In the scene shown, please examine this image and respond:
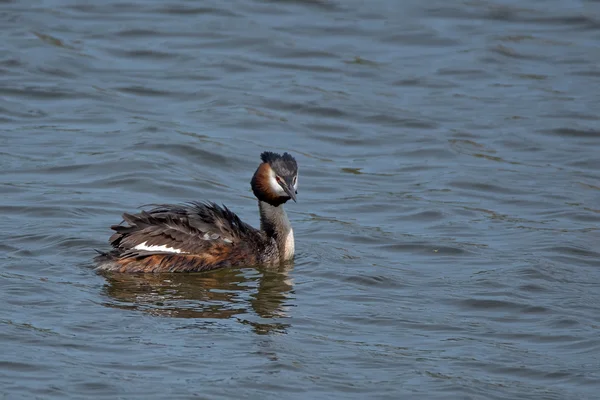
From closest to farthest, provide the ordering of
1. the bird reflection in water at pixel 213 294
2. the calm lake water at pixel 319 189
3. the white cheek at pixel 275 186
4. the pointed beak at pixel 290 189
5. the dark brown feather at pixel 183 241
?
the calm lake water at pixel 319 189 < the bird reflection in water at pixel 213 294 < the dark brown feather at pixel 183 241 < the pointed beak at pixel 290 189 < the white cheek at pixel 275 186

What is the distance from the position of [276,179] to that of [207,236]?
0.98m

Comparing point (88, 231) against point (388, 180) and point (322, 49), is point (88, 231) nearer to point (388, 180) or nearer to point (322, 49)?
point (388, 180)

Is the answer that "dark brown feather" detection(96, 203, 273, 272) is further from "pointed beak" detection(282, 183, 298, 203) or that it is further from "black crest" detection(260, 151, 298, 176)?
"black crest" detection(260, 151, 298, 176)

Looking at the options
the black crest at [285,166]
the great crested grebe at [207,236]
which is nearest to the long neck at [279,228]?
the great crested grebe at [207,236]

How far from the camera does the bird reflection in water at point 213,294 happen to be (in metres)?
9.06

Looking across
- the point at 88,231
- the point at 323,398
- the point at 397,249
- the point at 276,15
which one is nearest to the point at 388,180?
the point at 397,249

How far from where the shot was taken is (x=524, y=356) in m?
8.34

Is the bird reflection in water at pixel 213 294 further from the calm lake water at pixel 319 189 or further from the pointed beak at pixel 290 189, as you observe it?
the pointed beak at pixel 290 189

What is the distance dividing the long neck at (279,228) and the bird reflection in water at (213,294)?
19 cm

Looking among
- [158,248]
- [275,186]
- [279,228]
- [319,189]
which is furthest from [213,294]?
[319,189]

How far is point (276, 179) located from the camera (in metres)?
11.0

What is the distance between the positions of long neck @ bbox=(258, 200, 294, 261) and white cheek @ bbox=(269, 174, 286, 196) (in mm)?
192

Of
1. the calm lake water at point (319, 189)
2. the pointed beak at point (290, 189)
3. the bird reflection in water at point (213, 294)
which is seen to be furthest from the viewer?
the pointed beak at point (290, 189)

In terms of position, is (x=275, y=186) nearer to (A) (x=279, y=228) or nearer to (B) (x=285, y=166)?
(B) (x=285, y=166)
